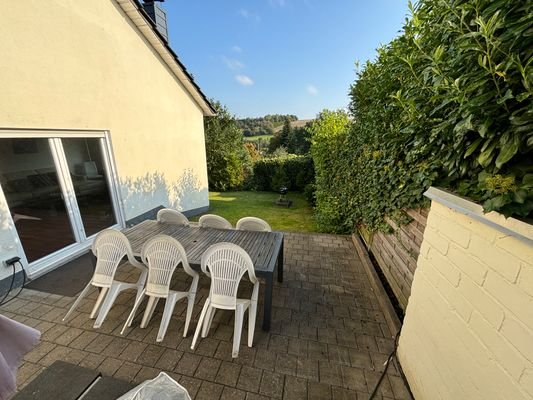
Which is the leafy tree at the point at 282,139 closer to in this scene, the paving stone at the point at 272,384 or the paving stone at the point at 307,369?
the paving stone at the point at 307,369

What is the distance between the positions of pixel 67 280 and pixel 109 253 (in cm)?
173

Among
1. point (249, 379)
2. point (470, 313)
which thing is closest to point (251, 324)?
point (249, 379)

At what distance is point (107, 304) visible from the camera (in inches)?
106

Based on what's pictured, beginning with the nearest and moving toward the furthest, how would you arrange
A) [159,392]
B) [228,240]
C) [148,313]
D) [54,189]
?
1. [159,392]
2. [148,313]
3. [228,240]
4. [54,189]

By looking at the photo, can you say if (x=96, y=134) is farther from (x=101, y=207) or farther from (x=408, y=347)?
(x=408, y=347)

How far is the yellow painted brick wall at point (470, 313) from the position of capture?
43.2 inches

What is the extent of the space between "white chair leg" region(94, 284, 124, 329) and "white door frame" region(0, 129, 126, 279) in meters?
2.04

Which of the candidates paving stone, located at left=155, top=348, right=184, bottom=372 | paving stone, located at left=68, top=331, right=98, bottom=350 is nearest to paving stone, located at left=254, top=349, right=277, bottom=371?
paving stone, located at left=155, top=348, right=184, bottom=372

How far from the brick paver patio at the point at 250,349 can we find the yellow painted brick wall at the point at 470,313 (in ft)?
1.90

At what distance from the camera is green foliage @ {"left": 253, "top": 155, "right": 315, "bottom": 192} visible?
1342 cm

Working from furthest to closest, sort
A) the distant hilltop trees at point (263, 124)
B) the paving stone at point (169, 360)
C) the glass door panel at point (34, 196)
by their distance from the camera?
the distant hilltop trees at point (263, 124) → the glass door panel at point (34, 196) → the paving stone at point (169, 360)

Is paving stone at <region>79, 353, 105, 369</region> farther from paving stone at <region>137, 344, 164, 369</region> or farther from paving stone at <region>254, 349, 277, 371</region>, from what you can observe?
paving stone at <region>254, 349, 277, 371</region>

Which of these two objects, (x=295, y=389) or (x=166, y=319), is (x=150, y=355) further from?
(x=295, y=389)

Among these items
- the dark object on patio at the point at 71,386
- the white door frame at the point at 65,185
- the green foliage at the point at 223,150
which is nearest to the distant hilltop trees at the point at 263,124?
the green foliage at the point at 223,150
